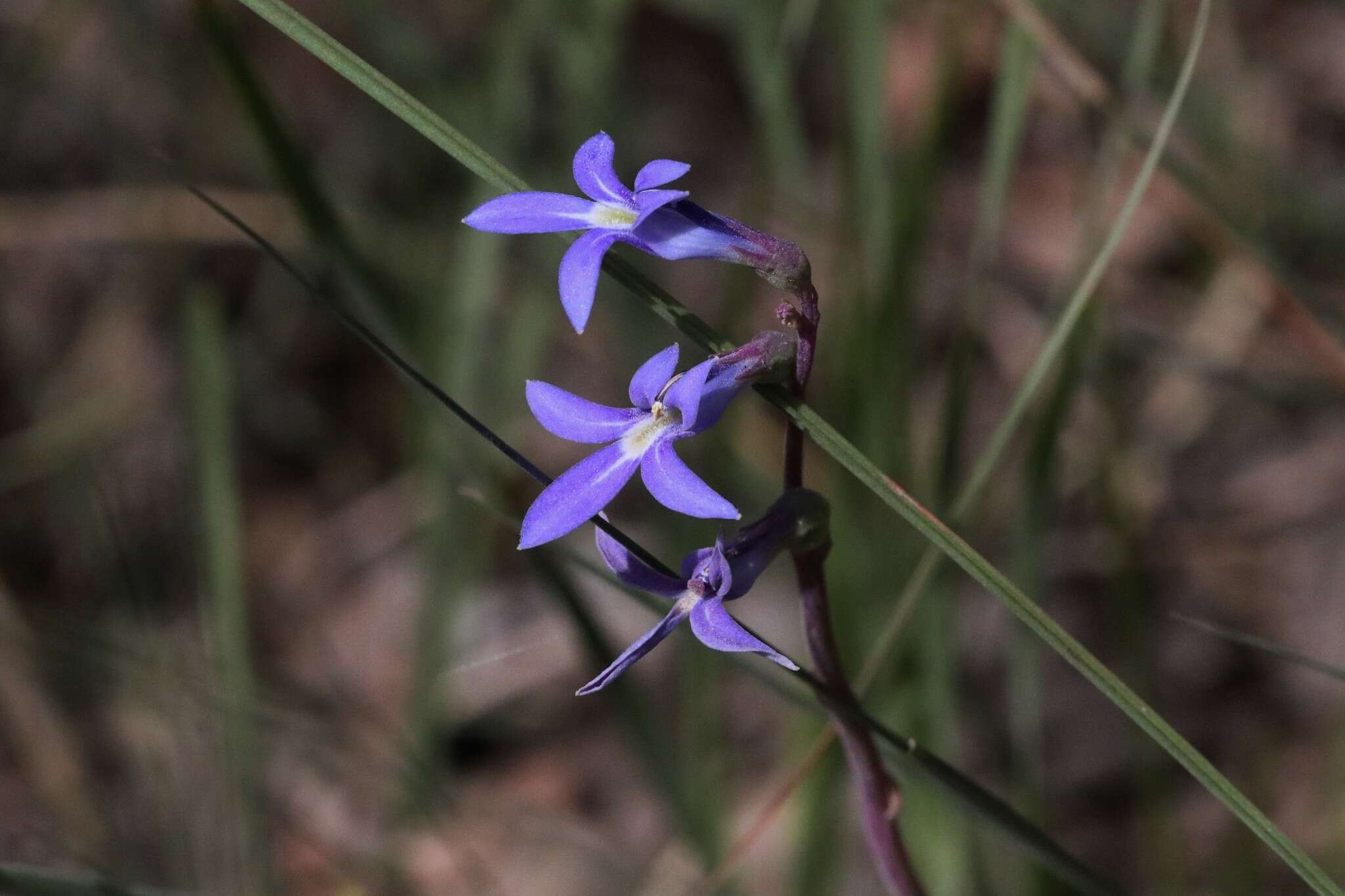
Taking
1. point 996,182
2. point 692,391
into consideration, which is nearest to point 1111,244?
point 996,182

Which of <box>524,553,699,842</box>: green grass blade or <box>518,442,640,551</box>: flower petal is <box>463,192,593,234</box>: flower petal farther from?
<box>524,553,699,842</box>: green grass blade

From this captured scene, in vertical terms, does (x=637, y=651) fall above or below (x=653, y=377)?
below

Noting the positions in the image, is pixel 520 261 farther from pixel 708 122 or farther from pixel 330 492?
pixel 708 122

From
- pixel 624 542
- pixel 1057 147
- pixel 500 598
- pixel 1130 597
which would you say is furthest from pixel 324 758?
pixel 1057 147

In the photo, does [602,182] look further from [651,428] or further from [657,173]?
[651,428]

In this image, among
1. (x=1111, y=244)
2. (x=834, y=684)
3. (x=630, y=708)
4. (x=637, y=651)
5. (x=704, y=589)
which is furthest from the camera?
(x=630, y=708)

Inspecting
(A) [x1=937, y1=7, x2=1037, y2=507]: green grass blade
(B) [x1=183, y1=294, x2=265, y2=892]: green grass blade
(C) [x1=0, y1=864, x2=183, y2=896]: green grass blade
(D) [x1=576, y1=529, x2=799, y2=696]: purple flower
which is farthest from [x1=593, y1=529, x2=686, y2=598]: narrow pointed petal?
(B) [x1=183, y1=294, x2=265, y2=892]: green grass blade

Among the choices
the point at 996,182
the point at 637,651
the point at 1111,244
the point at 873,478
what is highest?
the point at 996,182
